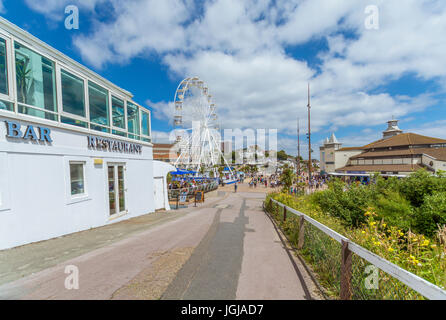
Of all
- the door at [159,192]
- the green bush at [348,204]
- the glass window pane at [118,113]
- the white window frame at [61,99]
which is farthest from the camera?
the door at [159,192]

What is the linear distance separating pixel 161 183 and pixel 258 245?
829cm

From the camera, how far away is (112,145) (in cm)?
763

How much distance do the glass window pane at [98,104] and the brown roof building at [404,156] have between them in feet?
108

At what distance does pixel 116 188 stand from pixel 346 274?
25.7 feet

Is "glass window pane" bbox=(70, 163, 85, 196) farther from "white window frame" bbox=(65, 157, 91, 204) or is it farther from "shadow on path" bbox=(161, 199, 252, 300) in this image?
"shadow on path" bbox=(161, 199, 252, 300)

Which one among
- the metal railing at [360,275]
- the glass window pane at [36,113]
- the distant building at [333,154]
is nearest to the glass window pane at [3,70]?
the glass window pane at [36,113]

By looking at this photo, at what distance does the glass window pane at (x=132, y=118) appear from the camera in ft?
30.3

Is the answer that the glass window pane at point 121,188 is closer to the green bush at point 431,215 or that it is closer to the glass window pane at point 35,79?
the glass window pane at point 35,79

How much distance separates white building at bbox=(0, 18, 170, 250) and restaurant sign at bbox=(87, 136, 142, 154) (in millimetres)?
35

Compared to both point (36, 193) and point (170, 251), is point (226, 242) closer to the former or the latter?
point (170, 251)

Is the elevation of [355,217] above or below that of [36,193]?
below
